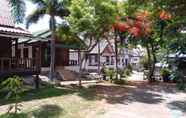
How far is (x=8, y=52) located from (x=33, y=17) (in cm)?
719

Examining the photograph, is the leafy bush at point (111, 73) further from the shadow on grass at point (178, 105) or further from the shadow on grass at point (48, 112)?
the shadow on grass at point (48, 112)

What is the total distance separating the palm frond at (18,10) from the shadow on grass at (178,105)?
30.9ft

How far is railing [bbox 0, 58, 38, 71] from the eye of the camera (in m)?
17.5

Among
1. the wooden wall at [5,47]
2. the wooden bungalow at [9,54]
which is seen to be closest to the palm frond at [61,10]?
the wooden bungalow at [9,54]

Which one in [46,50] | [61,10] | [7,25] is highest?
[61,10]

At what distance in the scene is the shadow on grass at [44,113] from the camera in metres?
11.7

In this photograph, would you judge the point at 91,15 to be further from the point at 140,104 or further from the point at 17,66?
the point at 140,104

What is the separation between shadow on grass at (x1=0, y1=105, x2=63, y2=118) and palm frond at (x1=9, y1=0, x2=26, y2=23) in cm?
616

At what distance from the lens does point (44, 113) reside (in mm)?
12398

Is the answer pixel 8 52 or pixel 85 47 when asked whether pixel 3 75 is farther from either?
pixel 85 47

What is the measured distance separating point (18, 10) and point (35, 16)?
68.9 feet

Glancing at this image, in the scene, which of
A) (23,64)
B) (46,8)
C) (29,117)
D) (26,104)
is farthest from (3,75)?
(46,8)

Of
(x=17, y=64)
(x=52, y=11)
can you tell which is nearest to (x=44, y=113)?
(x=17, y=64)

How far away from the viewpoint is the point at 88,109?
44.3 feet
